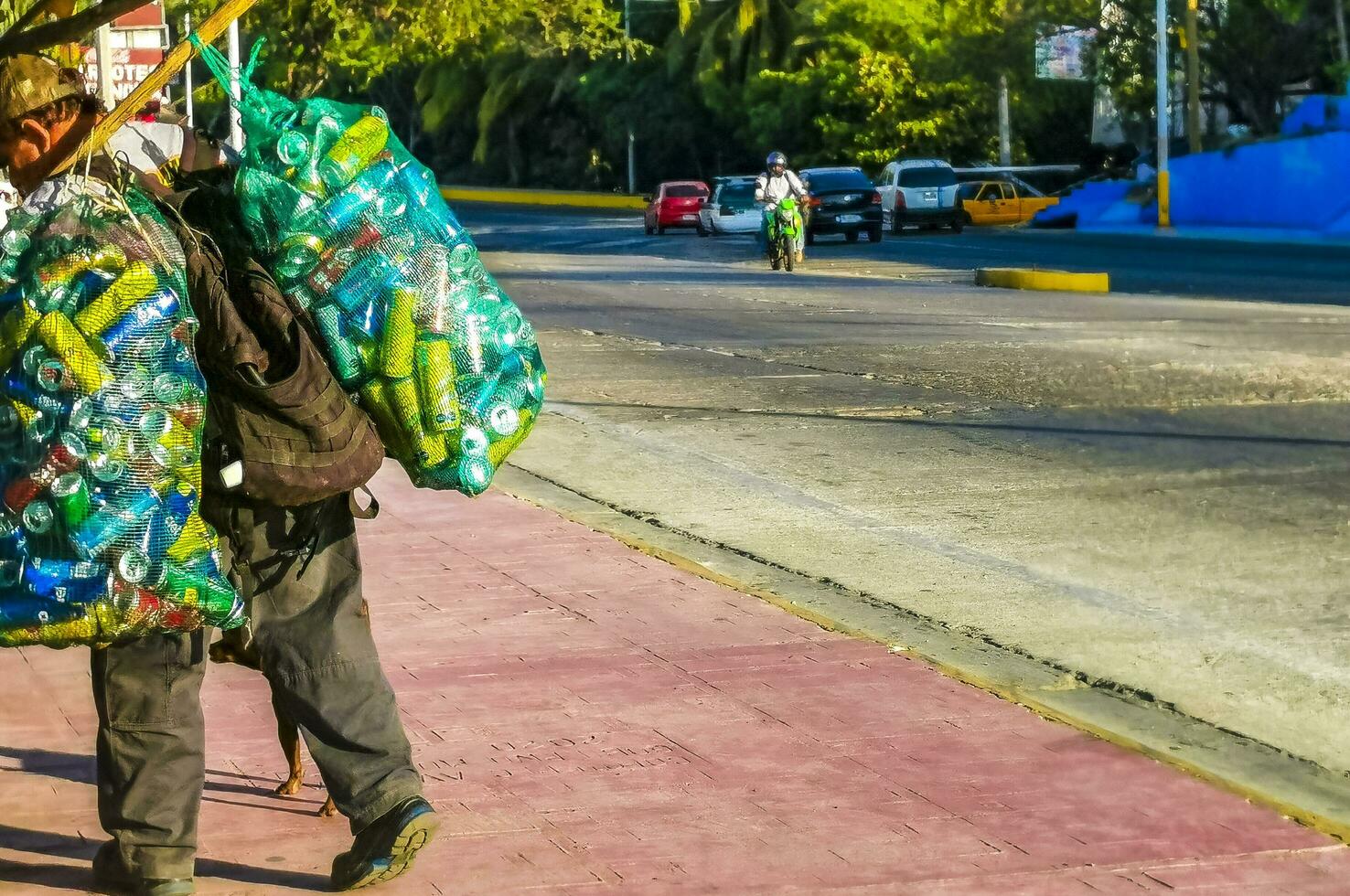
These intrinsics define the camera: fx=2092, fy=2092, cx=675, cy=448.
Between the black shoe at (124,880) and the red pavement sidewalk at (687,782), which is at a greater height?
the black shoe at (124,880)

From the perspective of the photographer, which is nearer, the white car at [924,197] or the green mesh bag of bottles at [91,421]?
the green mesh bag of bottles at [91,421]

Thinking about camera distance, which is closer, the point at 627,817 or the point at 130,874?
the point at 130,874

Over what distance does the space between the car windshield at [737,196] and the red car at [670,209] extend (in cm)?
170

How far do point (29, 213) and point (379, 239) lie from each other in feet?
2.21

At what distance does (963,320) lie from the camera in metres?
20.5

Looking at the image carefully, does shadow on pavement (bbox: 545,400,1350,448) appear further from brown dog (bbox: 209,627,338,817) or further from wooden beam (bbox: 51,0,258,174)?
Result: wooden beam (bbox: 51,0,258,174)

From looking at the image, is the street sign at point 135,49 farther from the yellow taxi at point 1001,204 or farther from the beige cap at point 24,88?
the yellow taxi at point 1001,204

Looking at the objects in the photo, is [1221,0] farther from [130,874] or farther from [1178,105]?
[130,874]

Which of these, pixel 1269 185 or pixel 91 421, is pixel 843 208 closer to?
pixel 1269 185

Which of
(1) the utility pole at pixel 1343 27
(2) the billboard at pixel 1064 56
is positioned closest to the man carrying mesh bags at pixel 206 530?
(1) the utility pole at pixel 1343 27

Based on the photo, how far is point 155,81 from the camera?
3.88 metres

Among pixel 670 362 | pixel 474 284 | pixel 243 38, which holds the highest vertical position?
pixel 243 38

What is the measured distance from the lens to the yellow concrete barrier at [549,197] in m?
65.7

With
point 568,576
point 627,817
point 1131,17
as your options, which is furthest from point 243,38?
point 627,817
